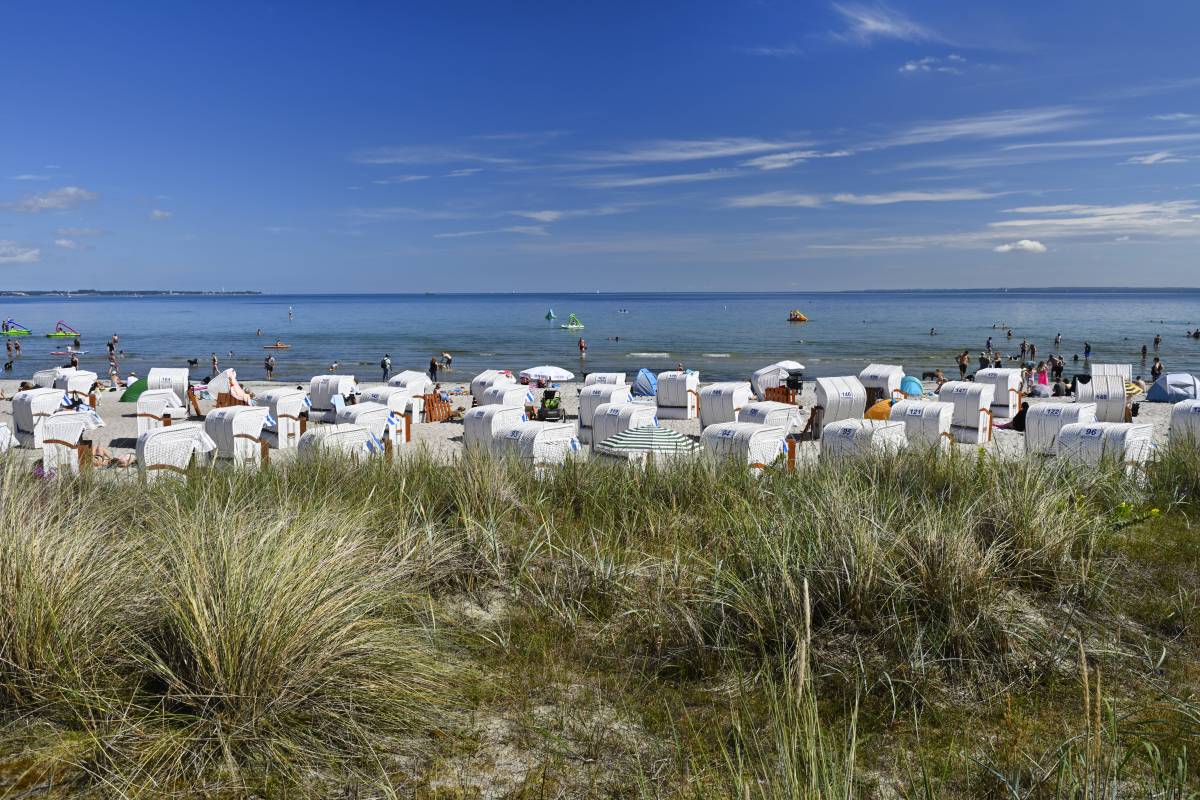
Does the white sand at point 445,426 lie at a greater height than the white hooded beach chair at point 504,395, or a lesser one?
lesser

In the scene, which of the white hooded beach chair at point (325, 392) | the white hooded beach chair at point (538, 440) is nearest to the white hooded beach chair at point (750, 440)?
the white hooded beach chair at point (538, 440)

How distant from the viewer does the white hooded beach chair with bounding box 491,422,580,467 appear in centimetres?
1270

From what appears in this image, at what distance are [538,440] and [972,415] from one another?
1070cm

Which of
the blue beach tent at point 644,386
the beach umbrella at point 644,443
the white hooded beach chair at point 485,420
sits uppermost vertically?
the beach umbrella at point 644,443

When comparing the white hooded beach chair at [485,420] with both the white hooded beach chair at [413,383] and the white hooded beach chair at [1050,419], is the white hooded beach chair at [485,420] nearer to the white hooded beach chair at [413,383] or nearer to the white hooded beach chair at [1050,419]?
the white hooded beach chair at [413,383]

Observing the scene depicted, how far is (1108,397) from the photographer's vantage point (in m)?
20.8

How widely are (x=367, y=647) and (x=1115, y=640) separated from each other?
3.83 meters

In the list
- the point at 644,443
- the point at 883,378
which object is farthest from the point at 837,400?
the point at 644,443

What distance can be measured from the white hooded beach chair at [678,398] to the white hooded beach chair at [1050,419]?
29.0 feet

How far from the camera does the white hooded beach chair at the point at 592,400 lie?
60.0ft

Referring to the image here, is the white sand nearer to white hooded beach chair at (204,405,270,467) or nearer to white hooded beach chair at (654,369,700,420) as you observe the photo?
white hooded beach chair at (654,369,700,420)

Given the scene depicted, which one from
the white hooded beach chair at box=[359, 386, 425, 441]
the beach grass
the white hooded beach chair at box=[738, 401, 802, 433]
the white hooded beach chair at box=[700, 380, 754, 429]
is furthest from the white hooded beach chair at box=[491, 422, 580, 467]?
the white hooded beach chair at box=[359, 386, 425, 441]

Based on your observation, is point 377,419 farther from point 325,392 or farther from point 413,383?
A: point 325,392

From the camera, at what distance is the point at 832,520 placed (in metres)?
4.78
